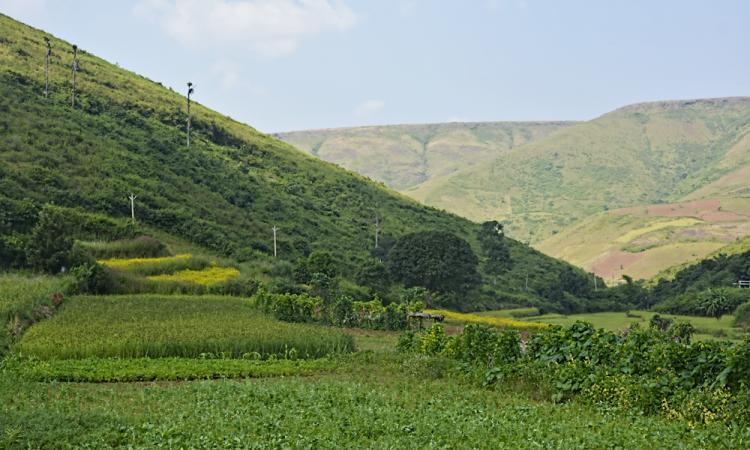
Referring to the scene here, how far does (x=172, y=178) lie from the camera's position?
84750 millimetres

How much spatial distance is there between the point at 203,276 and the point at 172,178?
1386 inches

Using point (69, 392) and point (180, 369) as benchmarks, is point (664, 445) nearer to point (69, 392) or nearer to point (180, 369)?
point (69, 392)

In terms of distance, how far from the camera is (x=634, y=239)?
19012cm

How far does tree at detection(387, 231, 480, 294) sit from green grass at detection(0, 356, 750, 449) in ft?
185

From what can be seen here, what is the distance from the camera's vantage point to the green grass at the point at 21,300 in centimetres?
2752

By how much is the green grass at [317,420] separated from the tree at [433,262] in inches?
2222

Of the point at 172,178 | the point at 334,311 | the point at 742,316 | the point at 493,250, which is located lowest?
the point at 742,316

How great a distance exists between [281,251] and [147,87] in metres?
62.0

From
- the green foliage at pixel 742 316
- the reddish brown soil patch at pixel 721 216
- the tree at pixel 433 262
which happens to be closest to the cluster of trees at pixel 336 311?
the tree at pixel 433 262

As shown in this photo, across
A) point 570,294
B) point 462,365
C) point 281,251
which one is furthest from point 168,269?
point 570,294

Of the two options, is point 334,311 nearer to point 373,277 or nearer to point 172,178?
point 373,277

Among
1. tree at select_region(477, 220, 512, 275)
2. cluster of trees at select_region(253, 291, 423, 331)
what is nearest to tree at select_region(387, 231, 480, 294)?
tree at select_region(477, 220, 512, 275)

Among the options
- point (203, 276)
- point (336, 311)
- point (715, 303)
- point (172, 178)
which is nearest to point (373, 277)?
point (203, 276)

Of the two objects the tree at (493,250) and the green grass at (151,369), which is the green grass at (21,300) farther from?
the tree at (493,250)
